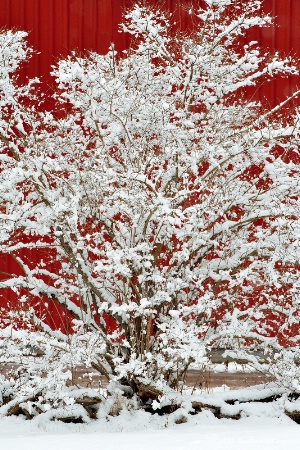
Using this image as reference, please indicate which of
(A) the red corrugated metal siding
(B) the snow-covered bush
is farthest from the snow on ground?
(A) the red corrugated metal siding

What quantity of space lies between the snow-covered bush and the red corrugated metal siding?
422cm

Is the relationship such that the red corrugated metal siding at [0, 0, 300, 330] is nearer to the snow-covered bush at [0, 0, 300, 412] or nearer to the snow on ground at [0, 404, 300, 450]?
the snow-covered bush at [0, 0, 300, 412]

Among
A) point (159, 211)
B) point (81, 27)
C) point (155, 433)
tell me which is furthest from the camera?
point (81, 27)

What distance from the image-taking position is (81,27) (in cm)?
1159

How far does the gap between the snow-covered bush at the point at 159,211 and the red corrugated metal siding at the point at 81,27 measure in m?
4.22

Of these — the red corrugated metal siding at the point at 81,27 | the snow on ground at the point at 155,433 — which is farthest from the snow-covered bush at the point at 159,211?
the red corrugated metal siding at the point at 81,27

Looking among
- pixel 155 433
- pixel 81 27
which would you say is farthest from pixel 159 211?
pixel 81 27

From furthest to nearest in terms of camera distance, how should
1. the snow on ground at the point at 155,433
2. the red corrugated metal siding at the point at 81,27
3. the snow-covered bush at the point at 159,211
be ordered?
the red corrugated metal siding at the point at 81,27 → the snow-covered bush at the point at 159,211 → the snow on ground at the point at 155,433

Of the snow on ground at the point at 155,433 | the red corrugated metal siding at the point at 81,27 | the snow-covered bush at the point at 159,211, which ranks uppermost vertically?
the red corrugated metal siding at the point at 81,27

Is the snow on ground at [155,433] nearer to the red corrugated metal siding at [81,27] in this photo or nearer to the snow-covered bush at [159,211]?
the snow-covered bush at [159,211]

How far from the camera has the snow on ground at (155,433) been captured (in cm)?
581

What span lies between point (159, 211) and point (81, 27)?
21.0ft

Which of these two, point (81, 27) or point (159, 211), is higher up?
point (81, 27)

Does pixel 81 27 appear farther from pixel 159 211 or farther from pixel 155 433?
pixel 155 433
